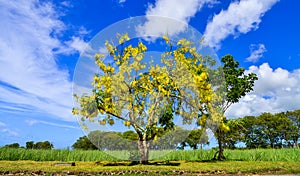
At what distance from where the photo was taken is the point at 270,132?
144 feet

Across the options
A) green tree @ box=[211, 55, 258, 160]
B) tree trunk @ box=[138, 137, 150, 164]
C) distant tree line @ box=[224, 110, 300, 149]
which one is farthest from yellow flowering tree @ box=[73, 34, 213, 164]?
distant tree line @ box=[224, 110, 300, 149]

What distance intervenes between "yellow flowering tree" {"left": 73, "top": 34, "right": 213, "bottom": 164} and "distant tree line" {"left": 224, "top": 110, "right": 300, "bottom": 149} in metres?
32.7

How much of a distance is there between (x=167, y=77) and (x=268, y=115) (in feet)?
124

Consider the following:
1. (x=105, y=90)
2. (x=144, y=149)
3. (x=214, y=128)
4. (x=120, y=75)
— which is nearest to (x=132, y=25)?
(x=120, y=75)

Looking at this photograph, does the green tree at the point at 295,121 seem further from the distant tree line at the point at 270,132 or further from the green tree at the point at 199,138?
the green tree at the point at 199,138

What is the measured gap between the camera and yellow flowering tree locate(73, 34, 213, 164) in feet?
36.8

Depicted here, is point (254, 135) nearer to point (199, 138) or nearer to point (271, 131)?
point (271, 131)

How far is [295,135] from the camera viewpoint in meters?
43.1

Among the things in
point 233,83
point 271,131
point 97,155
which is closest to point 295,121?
point 271,131

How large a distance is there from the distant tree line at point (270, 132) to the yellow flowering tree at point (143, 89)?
32.7m

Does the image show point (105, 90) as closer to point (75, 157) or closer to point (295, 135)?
point (75, 157)

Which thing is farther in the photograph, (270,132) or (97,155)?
(270,132)

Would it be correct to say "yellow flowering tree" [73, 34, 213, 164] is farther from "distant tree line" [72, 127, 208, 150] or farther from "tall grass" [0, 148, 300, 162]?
"tall grass" [0, 148, 300, 162]

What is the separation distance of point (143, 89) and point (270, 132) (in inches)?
1486
